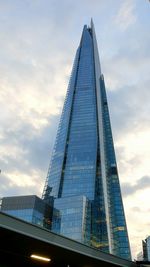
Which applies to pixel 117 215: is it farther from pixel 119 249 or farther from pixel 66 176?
pixel 66 176

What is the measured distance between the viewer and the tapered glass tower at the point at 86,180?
126 meters

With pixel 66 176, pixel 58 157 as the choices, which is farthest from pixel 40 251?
pixel 58 157

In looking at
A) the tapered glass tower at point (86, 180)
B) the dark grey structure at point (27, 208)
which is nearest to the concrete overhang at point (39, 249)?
the dark grey structure at point (27, 208)

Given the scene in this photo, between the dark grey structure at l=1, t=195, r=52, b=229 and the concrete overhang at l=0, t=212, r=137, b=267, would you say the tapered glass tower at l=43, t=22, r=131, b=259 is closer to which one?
the dark grey structure at l=1, t=195, r=52, b=229

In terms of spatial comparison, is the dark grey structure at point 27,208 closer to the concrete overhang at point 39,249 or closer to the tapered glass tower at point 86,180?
the tapered glass tower at point 86,180

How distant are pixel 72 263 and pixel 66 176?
130 meters

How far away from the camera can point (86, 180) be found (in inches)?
5719

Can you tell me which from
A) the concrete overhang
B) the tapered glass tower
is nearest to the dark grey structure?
the tapered glass tower

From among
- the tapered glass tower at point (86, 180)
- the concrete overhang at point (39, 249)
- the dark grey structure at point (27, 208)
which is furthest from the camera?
the tapered glass tower at point (86, 180)

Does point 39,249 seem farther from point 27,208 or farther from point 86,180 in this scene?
point 86,180

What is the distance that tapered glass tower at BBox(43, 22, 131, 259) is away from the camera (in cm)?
12644

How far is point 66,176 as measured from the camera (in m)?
152

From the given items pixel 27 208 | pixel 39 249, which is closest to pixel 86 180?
pixel 27 208

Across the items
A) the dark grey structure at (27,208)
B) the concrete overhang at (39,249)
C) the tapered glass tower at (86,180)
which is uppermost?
the tapered glass tower at (86,180)
